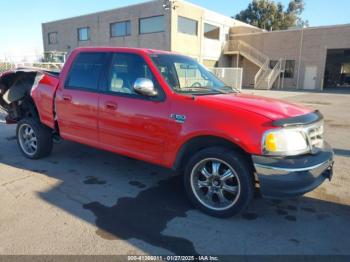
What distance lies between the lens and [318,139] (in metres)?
3.54

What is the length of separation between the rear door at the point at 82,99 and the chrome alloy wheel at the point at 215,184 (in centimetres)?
177

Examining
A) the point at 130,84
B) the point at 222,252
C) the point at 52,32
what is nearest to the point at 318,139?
the point at 222,252

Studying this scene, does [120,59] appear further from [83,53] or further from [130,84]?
[83,53]

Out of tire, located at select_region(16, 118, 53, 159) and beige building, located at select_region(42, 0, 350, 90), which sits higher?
beige building, located at select_region(42, 0, 350, 90)

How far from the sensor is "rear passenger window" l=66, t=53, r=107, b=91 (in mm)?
4484

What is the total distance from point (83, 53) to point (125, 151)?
1797 mm

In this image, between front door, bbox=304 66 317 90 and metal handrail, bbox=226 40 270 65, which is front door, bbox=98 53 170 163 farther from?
metal handrail, bbox=226 40 270 65

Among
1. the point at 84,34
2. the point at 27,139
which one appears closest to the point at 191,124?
the point at 27,139

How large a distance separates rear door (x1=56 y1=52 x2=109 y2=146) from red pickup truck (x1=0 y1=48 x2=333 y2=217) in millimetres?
16

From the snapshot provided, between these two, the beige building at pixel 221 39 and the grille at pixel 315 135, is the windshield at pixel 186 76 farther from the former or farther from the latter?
the beige building at pixel 221 39

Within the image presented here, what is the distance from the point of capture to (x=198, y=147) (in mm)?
3629

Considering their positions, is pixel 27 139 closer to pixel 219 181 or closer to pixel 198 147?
pixel 198 147

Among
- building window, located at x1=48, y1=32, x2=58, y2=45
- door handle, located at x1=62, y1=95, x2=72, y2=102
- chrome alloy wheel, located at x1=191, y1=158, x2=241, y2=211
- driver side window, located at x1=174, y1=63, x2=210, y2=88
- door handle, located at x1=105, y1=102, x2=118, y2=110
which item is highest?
building window, located at x1=48, y1=32, x2=58, y2=45

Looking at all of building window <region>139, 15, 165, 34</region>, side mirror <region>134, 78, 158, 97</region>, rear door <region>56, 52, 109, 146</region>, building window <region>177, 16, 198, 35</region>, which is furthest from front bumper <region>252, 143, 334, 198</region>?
building window <region>177, 16, 198, 35</region>
